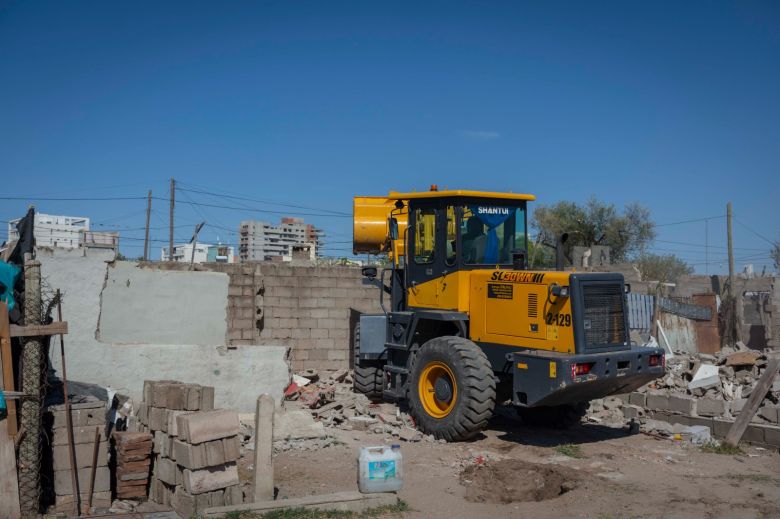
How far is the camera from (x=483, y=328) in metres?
9.38

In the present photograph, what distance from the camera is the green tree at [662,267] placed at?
134 feet

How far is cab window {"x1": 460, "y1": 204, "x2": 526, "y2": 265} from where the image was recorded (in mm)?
9758

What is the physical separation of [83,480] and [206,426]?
1.56 metres

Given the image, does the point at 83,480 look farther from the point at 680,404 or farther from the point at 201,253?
the point at 201,253

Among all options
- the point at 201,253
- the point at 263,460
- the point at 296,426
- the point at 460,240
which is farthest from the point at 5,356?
the point at 201,253

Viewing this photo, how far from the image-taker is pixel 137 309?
11.2 metres

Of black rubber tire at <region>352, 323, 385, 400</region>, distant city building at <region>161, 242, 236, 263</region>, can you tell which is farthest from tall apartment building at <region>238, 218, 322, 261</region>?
black rubber tire at <region>352, 323, 385, 400</region>

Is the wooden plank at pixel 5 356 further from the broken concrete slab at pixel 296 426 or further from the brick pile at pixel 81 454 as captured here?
the broken concrete slab at pixel 296 426

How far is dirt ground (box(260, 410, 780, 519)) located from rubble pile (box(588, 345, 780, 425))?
1.04 metres

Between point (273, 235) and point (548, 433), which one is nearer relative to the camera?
point (548, 433)

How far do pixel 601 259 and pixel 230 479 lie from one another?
1653cm

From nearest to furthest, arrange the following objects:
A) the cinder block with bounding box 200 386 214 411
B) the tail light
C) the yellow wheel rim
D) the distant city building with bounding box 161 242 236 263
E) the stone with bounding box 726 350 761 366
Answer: the cinder block with bounding box 200 386 214 411 < the tail light < the yellow wheel rim < the stone with bounding box 726 350 761 366 < the distant city building with bounding box 161 242 236 263

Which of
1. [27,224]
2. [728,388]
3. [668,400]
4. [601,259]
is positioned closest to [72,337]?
[27,224]

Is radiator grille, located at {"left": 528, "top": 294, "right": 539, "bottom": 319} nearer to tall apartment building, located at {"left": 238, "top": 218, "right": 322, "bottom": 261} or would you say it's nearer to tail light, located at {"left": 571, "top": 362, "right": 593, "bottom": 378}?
tail light, located at {"left": 571, "top": 362, "right": 593, "bottom": 378}
